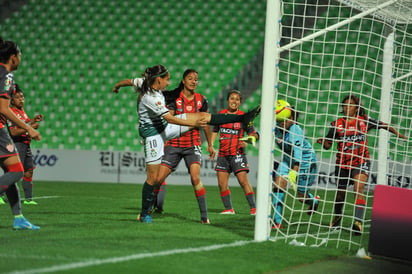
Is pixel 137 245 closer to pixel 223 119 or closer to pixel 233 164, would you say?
pixel 223 119

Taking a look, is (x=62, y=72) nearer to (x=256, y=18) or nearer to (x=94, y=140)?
(x=94, y=140)

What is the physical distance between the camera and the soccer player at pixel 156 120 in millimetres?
6676

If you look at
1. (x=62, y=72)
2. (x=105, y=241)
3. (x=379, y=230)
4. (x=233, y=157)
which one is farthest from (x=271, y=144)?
(x=62, y=72)

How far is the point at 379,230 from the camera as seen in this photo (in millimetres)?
5496

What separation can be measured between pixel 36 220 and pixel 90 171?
9.58 metres

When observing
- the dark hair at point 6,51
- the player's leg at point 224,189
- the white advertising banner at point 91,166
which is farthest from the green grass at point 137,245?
the white advertising banner at point 91,166

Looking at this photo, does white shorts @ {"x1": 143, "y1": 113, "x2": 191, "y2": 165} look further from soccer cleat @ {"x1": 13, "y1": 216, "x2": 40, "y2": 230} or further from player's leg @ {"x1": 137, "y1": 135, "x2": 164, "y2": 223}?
soccer cleat @ {"x1": 13, "y1": 216, "x2": 40, "y2": 230}

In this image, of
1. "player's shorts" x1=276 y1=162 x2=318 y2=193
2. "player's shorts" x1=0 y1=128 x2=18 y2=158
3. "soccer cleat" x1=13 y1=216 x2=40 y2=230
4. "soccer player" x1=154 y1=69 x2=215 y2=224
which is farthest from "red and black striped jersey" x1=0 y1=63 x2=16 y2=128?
"player's shorts" x1=276 y1=162 x2=318 y2=193

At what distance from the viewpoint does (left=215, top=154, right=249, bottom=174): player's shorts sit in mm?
8797

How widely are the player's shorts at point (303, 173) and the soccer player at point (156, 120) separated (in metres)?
0.74

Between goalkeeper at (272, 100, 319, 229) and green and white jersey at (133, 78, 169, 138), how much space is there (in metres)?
1.28

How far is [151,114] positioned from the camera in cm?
686

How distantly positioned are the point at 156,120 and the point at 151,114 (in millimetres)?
91

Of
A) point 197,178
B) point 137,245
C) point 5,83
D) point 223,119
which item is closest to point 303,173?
point 197,178
